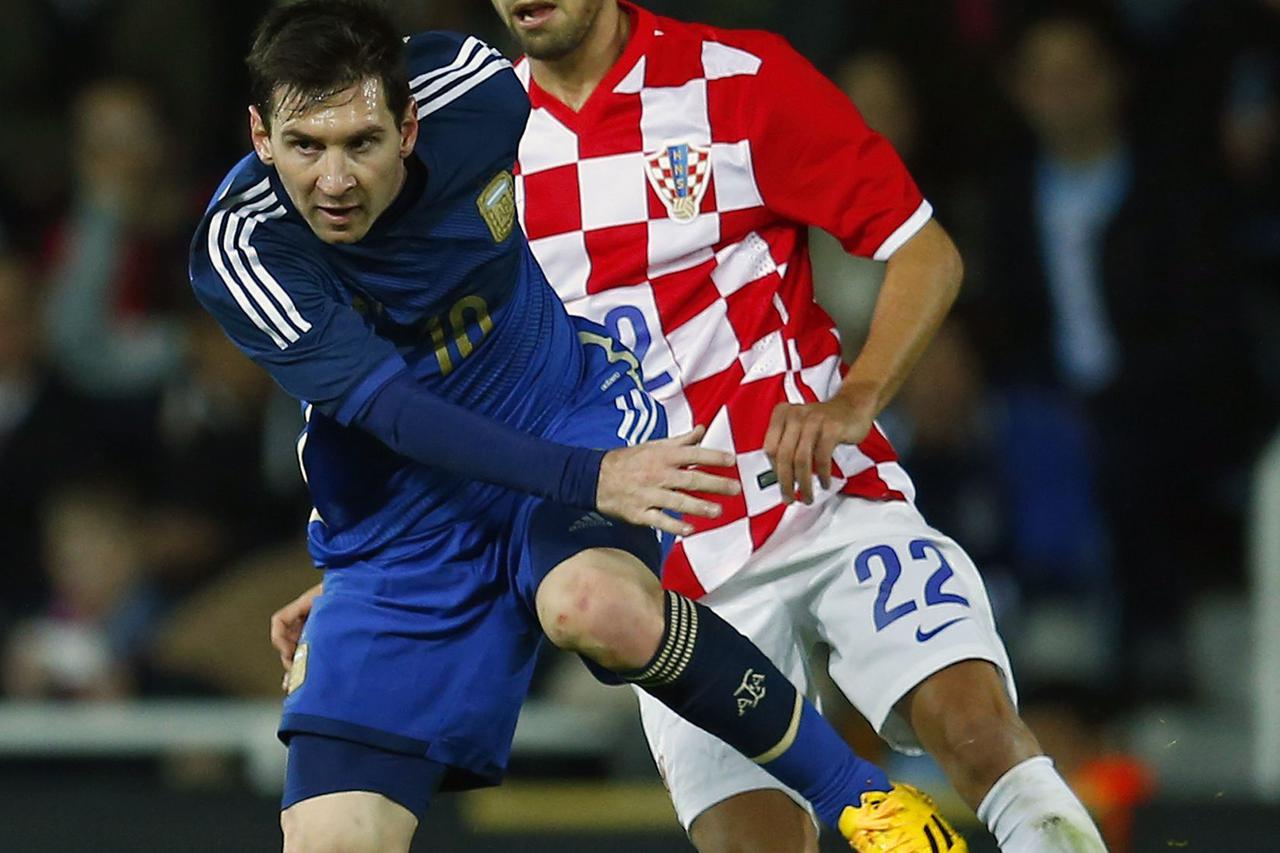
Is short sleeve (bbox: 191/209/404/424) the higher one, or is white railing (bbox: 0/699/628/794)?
short sleeve (bbox: 191/209/404/424)

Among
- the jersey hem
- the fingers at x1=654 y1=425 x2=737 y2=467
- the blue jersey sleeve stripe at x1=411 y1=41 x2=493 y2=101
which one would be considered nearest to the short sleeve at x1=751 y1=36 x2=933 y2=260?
the jersey hem

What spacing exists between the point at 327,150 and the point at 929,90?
352 centimetres

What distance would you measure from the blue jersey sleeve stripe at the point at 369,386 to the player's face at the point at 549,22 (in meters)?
0.82

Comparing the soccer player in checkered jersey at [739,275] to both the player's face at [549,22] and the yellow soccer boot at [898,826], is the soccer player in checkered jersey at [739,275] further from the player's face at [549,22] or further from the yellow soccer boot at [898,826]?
the yellow soccer boot at [898,826]

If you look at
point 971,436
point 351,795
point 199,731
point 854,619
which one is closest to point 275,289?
point 351,795

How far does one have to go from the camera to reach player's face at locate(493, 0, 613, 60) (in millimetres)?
3791

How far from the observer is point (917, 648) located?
3.58 m

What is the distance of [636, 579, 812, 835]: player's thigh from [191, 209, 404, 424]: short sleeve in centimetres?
91

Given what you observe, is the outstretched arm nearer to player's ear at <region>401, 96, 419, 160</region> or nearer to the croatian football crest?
the croatian football crest

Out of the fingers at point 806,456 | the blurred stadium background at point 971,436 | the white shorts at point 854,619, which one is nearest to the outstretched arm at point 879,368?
the fingers at point 806,456

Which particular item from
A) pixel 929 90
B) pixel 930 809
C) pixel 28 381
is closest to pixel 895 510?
pixel 930 809

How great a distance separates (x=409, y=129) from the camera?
3322 mm

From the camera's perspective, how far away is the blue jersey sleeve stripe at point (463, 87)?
3418 mm

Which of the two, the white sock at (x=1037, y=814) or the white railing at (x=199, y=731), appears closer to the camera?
the white sock at (x=1037, y=814)
